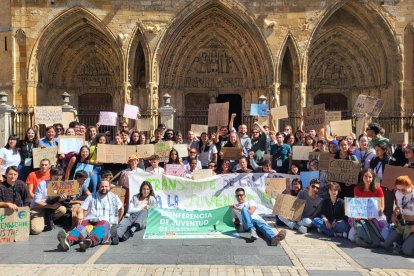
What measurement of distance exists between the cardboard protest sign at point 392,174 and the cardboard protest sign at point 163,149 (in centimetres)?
462

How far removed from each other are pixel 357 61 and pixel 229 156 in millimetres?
12532

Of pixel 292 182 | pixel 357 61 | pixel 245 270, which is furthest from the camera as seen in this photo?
pixel 357 61

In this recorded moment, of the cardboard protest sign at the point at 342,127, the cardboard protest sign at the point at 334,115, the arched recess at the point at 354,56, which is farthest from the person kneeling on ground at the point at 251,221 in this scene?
the arched recess at the point at 354,56

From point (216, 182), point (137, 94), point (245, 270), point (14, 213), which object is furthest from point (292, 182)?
point (137, 94)

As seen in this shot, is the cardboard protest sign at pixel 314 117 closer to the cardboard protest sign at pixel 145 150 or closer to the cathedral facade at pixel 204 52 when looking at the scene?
the cardboard protest sign at pixel 145 150

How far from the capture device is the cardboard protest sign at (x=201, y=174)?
1099 centimetres

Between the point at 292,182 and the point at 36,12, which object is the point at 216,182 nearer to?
the point at 292,182

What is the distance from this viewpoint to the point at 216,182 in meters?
11.0

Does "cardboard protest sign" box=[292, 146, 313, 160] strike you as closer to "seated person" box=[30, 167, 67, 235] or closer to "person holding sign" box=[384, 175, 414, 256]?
"person holding sign" box=[384, 175, 414, 256]

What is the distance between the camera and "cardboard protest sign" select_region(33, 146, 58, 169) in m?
10.7

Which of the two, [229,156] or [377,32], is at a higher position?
[377,32]

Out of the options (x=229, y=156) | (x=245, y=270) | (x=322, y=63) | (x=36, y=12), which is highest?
(x=36, y=12)

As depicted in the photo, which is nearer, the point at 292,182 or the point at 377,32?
the point at 292,182

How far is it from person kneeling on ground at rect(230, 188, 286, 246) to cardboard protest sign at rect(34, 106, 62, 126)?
6.47 m
